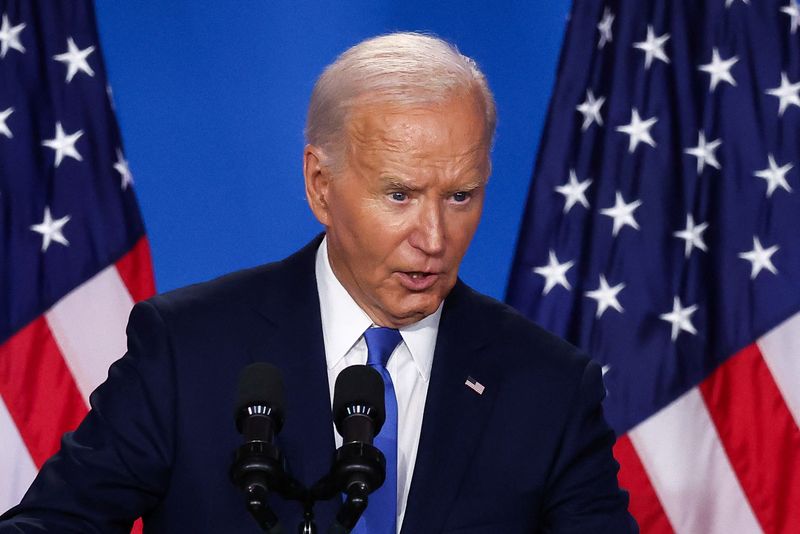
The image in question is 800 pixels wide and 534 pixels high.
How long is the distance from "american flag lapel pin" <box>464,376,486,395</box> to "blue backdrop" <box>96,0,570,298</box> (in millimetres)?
1532

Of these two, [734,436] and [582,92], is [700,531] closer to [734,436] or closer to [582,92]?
[734,436]

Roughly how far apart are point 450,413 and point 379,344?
0.18m

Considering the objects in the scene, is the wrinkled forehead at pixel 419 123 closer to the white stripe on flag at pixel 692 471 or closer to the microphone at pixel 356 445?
the microphone at pixel 356 445

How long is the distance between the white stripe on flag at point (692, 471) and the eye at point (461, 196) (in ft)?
5.55

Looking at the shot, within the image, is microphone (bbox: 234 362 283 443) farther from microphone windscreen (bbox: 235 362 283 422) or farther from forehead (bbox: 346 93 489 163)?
forehead (bbox: 346 93 489 163)

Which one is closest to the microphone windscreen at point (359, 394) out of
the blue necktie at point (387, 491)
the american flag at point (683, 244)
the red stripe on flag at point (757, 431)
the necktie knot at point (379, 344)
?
the blue necktie at point (387, 491)

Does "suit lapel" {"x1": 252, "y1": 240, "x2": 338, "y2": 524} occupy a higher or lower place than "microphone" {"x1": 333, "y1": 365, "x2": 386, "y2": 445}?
higher

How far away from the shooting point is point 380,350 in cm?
217

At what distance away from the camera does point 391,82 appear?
200 cm

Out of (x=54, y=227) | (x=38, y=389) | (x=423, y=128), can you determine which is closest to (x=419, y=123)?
(x=423, y=128)

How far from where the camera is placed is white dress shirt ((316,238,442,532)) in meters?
2.15

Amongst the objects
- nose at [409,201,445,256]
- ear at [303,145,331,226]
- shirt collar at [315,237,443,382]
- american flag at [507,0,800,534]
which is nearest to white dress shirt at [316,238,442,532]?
shirt collar at [315,237,443,382]

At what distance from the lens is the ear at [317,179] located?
214 cm

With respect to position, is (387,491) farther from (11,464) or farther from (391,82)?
(11,464)
